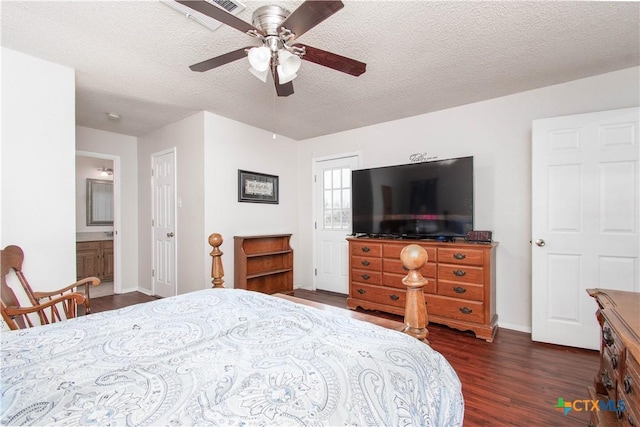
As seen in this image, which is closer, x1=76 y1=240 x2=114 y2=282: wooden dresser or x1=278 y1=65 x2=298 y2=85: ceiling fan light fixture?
x1=278 y1=65 x2=298 y2=85: ceiling fan light fixture

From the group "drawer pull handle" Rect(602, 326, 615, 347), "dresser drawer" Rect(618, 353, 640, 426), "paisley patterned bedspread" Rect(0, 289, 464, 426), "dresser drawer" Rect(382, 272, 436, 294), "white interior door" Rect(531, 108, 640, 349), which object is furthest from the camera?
"dresser drawer" Rect(382, 272, 436, 294)

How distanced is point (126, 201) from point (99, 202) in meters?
1.61

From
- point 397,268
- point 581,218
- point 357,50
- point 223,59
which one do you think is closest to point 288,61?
point 223,59

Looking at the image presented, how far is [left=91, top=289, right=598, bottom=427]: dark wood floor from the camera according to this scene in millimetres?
1677

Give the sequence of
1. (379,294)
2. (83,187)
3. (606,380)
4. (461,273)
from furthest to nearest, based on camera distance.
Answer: (83,187) → (379,294) → (461,273) → (606,380)

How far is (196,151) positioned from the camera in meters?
3.54

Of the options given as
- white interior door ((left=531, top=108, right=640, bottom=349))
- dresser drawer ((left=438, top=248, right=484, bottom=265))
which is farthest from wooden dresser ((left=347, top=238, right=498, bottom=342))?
white interior door ((left=531, top=108, right=640, bottom=349))

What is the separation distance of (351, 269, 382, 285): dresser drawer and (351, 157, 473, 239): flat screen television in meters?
0.50

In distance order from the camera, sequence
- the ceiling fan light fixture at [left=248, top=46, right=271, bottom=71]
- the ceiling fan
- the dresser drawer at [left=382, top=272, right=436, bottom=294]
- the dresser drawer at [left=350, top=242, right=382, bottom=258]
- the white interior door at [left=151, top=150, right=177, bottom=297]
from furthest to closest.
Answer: the white interior door at [left=151, top=150, right=177, bottom=297] < the dresser drawer at [left=350, top=242, right=382, bottom=258] < the dresser drawer at [left=382, top=272, right=436, bottom=294] < the ceiling fan light fixture at [left=248, top=46, right=271, bottom=71] < the ceiling fan

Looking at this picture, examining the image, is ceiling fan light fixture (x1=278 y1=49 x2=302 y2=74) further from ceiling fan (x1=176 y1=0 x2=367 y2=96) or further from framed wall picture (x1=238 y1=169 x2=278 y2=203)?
framed wall picture (x1=238 y1=169 x2=278 y2=203)

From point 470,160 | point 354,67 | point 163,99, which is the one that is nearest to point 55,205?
point 163,99

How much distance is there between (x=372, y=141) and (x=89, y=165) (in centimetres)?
530

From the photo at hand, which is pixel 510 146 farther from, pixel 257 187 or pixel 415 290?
pixel 257 187

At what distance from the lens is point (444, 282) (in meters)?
2.93
